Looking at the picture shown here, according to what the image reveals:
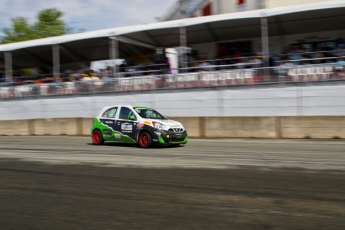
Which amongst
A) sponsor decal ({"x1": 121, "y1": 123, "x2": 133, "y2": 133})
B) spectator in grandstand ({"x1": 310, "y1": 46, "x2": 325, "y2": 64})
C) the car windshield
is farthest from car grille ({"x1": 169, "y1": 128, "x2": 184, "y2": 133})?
spectator in grandstand ({"x1": 310, "y1": 46, "x2": 325, "y2": 64})

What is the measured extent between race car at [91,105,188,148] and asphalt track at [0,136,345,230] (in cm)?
A: 227

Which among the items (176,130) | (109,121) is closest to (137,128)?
(176,130)

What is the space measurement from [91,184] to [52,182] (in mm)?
872

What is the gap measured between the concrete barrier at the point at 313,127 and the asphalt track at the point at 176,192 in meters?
5.45

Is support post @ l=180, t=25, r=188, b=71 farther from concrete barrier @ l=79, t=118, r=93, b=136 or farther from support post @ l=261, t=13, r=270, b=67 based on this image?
concrete barrier @ l=79, t=118, r=93, b=136

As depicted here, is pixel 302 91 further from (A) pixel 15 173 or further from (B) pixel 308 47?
(A) pixel 15 173

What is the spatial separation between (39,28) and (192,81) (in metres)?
55.1

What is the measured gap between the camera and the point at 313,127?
640 inches

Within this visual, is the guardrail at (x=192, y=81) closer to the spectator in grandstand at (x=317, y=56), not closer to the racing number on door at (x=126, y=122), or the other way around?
the spectator in grandstand at (x=317, y=56)

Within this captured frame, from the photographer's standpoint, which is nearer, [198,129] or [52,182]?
[52,182]

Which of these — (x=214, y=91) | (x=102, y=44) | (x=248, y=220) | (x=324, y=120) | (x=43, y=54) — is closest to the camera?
(x=248, y=220)

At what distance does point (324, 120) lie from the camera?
1608 centimetres

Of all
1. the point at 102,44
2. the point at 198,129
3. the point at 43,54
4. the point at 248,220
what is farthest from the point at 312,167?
the point at 43,54

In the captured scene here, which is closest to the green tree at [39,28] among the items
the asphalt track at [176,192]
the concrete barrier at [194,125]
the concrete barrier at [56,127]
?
the concrete barrier at [56,127]
